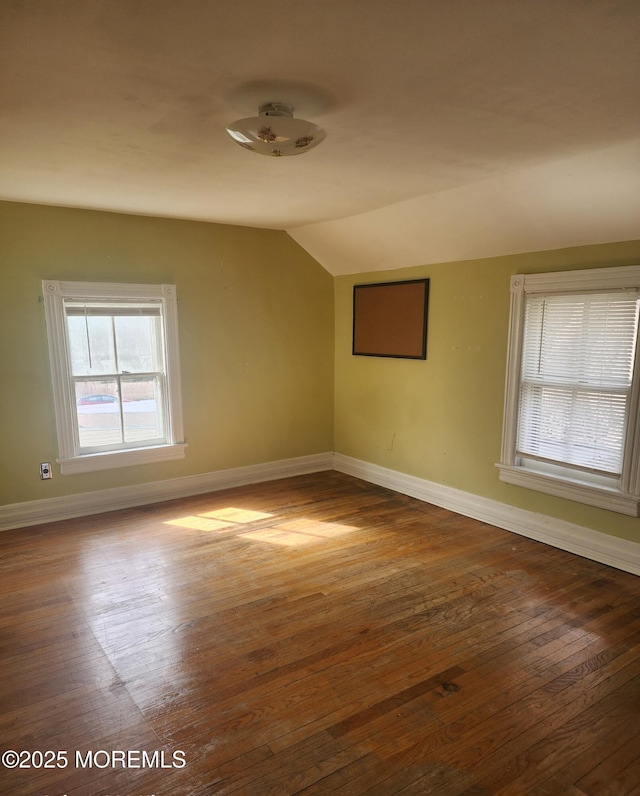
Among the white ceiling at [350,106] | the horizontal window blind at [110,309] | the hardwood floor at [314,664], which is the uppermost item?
the white ceiling at [350,106]

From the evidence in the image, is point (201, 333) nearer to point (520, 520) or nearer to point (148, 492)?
point (148, 492)

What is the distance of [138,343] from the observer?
4.46 meters

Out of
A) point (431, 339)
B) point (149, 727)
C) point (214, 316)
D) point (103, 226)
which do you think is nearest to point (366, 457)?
point (431, 339)

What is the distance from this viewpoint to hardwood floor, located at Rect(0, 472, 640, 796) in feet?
6.19

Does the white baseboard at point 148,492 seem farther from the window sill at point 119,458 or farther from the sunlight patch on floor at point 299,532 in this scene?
the sunlight patch on floor at point 299,532

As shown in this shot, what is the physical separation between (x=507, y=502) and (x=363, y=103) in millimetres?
3096

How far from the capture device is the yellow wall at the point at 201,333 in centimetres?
393

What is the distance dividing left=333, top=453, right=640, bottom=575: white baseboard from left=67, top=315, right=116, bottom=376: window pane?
8.81ft

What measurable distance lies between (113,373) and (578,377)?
3592mm

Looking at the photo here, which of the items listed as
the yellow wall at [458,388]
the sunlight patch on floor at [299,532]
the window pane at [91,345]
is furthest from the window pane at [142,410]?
the yellow wall at [458,388]

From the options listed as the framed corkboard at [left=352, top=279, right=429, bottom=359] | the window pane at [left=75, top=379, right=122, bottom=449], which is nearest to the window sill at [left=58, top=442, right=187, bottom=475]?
the window pane at [left=75, top=379, right=122, bottom=449]

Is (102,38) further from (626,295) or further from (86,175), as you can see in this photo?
(626,295)

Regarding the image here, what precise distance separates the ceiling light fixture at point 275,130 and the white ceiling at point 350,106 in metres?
0.08

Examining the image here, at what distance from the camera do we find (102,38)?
1.53m
